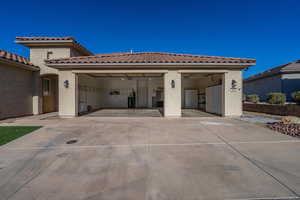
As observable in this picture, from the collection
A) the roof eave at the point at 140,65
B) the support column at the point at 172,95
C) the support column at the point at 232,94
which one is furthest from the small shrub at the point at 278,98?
the support column at the point at 172,95

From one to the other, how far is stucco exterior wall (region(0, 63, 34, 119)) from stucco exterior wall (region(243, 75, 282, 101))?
2339cm

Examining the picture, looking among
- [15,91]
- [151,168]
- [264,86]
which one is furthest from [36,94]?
[264,86]

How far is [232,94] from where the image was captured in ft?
28.1

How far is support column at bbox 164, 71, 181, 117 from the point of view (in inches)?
338

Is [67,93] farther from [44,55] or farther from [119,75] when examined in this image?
[44,55]

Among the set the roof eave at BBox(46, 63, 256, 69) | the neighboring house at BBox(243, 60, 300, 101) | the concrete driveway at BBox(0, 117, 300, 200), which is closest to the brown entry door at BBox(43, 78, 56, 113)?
the roof eave at BBox(46, 63, 256, 69)

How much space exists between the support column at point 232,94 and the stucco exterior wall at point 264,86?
32.9ft

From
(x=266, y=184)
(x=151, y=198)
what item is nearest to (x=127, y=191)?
(x=151, y=198)

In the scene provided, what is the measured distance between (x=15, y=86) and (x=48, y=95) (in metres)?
2.43

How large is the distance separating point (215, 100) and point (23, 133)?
36.5ft

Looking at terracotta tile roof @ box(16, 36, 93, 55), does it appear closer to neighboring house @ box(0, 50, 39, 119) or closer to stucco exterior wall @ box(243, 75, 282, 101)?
neighboring house @ box(0, 50, 39, 119)

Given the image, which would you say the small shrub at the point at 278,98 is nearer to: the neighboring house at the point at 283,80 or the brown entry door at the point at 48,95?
the neighboring house at the point at 283,80

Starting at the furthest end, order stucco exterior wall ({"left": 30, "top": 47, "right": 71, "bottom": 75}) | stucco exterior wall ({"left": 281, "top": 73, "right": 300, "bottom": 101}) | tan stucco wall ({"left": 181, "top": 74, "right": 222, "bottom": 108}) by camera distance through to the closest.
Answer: stucco exterior wall ({"left": 281, "top": 73, "right": 300, "bottom": 101}) < tan stucco wall ({"left": 181, "top": 74, "right": 222, "bottom": 108}) < stucco exterior wall ({"left": 30, "top": 47, "right": 71, "bottom": 75})

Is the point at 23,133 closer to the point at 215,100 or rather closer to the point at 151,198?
the point at 151,198
